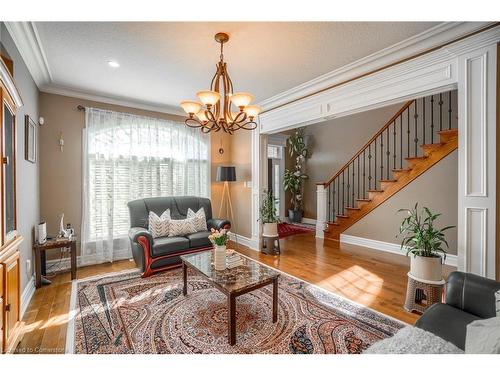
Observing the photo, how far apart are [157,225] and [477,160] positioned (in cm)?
388

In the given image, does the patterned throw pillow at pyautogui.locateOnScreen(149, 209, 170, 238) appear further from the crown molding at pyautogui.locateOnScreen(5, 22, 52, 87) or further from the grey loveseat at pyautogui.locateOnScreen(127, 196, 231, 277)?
the crown molding at pyautogui.locateOnScreen(5, 22, 52, 87)

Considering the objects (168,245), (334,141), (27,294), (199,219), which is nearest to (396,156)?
(334,141)

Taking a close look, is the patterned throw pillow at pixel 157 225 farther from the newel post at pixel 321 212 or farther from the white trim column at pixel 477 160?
the white trim column at pixel 477 160

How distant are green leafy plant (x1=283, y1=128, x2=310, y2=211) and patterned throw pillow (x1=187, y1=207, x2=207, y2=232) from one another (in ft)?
11.7

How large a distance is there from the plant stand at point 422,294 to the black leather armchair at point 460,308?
62cm

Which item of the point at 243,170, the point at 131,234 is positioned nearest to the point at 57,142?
the point at 131,234

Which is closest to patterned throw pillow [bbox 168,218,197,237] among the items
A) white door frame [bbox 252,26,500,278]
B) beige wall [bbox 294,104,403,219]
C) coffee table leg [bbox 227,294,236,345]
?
coffee table leg [bbox 227,294,236,345]

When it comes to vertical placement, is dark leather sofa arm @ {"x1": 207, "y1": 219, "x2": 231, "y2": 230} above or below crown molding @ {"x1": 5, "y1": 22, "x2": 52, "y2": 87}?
below

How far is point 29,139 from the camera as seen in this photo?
278 centimetres

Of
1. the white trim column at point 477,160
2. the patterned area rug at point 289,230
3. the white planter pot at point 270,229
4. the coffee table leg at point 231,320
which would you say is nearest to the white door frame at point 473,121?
the white trim column at point 477,160

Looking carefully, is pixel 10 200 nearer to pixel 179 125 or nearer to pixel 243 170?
pixel 179 125

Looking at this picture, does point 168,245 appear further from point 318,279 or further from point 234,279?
point 318,279

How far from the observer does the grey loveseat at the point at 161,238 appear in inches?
127

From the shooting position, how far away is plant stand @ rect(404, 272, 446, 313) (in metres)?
2.23
